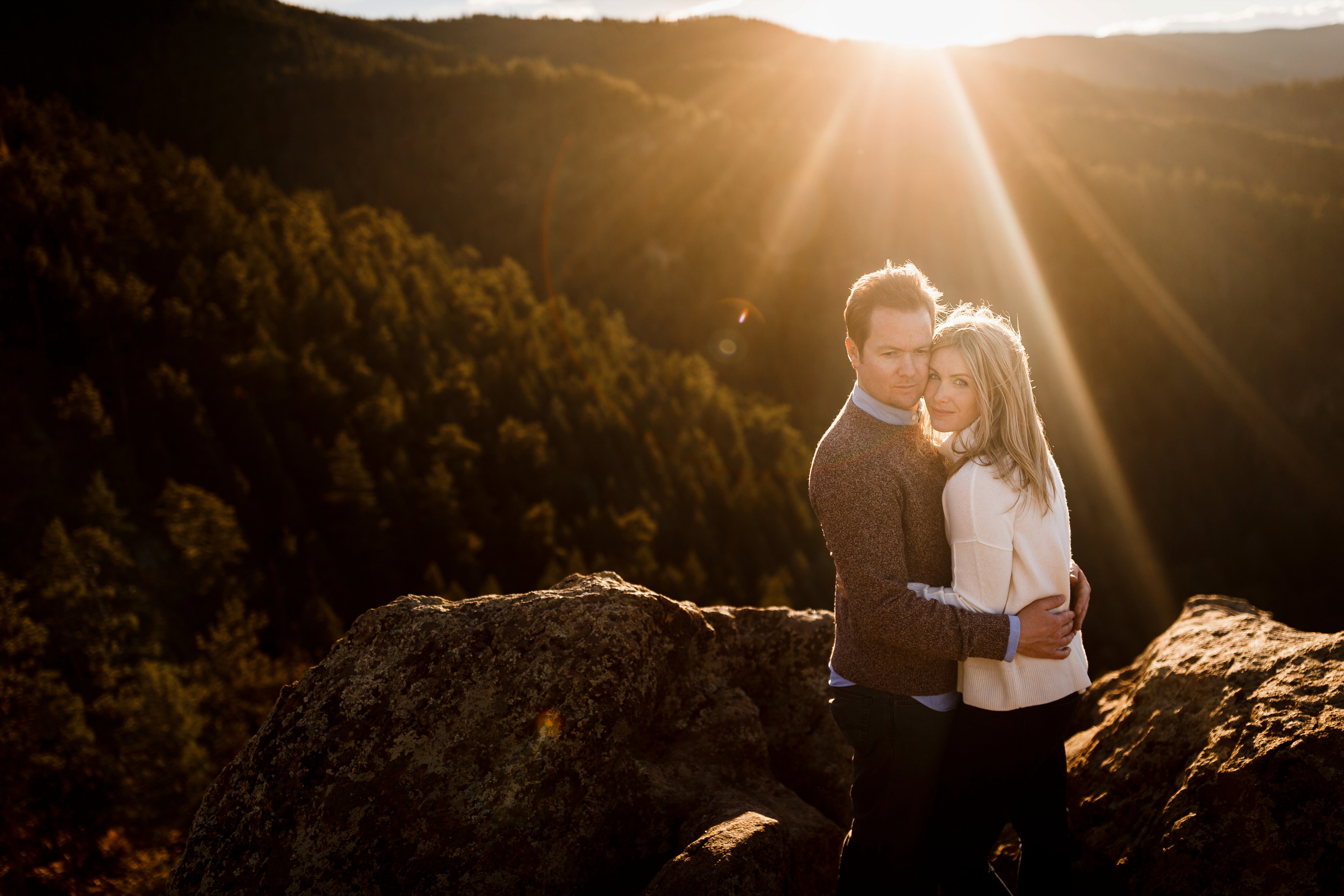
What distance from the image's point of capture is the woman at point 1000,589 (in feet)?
9.66

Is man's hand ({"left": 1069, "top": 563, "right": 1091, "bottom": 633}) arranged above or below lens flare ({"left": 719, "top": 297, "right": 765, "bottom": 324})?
above

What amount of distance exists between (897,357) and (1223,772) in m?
2.40

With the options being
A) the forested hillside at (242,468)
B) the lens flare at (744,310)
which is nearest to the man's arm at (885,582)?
the forested hillside at (242,468)

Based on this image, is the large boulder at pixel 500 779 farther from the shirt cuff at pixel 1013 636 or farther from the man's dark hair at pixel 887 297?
the man's dark hair at pixel 887 297

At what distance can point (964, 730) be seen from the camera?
3.12 metres

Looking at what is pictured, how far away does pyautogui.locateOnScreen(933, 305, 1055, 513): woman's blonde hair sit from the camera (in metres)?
2.96

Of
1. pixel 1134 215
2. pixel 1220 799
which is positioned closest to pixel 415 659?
pixel 1220 799

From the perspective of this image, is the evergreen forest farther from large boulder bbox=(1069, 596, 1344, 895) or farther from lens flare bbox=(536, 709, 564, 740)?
lens flare bbox=(536, 709, 564, 740)

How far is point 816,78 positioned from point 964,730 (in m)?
179

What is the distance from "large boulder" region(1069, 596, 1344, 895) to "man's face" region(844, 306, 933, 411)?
2.22 meters

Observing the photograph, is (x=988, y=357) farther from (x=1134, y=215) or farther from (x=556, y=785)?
(x=1134, y=215)

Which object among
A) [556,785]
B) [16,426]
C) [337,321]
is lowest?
[16,426]

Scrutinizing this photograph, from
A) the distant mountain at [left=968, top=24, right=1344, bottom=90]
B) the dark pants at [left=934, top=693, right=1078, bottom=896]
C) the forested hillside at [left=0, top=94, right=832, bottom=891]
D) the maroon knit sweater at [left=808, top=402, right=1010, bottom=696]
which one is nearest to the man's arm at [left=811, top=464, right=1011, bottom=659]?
the maroon knit sweater at [left=808, top=402, right=1010, bottom=696]

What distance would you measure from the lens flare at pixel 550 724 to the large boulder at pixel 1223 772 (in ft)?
8.89
